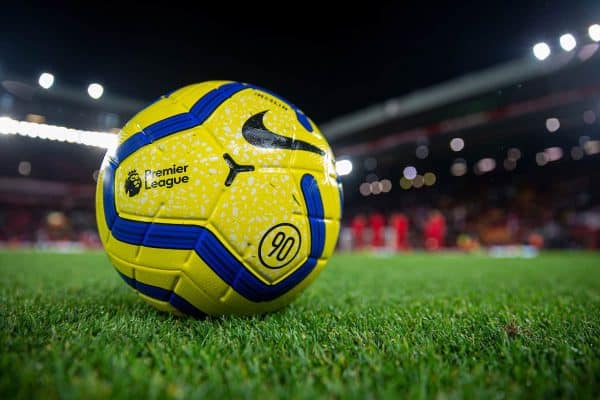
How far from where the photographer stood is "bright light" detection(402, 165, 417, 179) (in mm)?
21844

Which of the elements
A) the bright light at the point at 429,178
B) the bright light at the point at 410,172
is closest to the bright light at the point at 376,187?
the bright light at the point at 429,178

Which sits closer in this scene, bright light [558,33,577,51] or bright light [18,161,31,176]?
bright light [558,33,577,51]

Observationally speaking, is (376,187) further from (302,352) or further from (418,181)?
(302,352)

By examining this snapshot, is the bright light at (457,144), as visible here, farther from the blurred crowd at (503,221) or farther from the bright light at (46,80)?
the bright light at (46,80)

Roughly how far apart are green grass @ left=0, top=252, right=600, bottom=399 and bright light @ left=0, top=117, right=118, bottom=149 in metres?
15.5

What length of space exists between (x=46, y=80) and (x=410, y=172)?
1951cm

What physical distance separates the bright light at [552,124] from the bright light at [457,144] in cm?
311

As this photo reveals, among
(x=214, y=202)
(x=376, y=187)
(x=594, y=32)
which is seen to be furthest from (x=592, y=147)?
(x=214, y=202)

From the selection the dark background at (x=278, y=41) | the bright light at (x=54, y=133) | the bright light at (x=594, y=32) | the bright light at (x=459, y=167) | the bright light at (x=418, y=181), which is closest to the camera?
the dark background at (x=278, y=41)

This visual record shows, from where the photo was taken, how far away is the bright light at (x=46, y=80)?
9.22 m

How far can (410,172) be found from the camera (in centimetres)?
2320

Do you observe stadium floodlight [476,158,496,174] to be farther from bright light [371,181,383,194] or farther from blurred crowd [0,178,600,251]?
bright light [371,181,383,194]

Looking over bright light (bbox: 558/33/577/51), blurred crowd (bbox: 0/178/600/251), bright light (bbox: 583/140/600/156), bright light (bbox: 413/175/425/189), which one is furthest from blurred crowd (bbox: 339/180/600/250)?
bright light (bbox: 558/33/577/51)

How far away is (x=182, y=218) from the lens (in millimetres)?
1387
